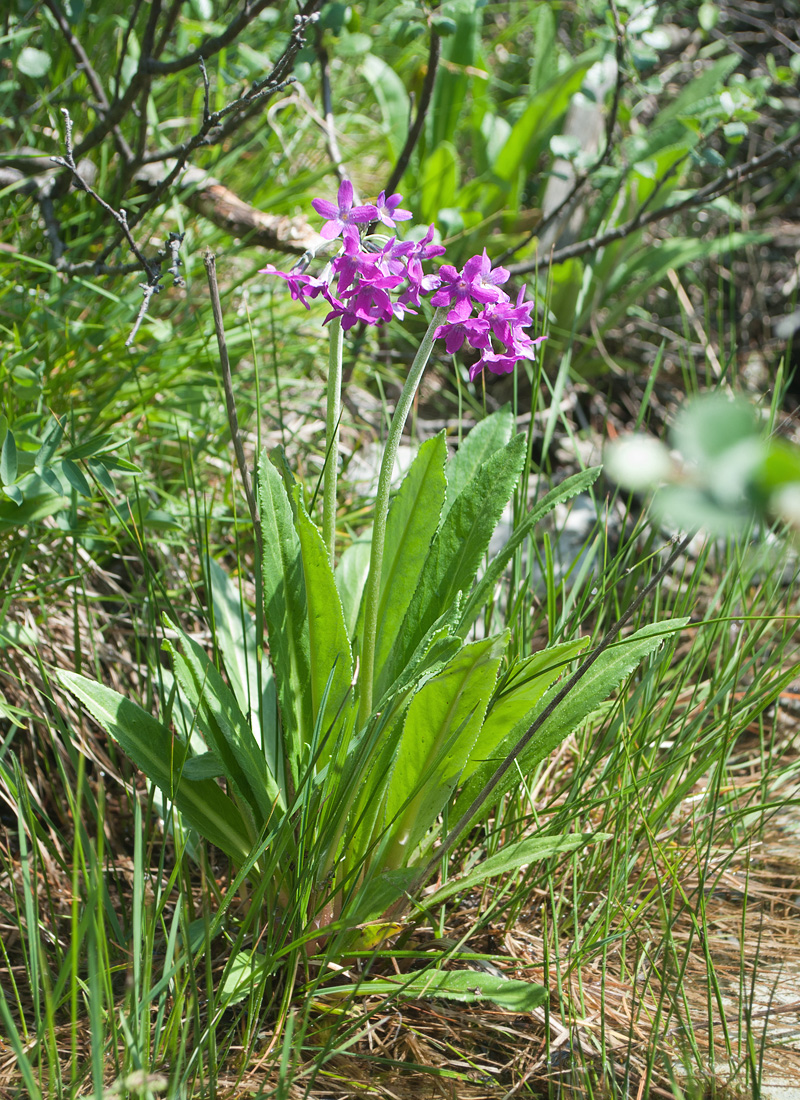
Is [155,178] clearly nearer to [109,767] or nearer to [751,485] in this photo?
[109,767]

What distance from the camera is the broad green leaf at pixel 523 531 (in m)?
1.14

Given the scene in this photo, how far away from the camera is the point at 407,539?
123 cm

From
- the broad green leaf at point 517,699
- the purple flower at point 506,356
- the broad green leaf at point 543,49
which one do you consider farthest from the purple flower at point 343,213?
the broad green leaf at point 543,49

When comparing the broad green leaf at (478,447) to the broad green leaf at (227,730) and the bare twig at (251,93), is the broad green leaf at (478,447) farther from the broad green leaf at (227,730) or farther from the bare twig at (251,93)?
the bare twig at (251,93)

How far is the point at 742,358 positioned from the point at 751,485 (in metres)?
3.10

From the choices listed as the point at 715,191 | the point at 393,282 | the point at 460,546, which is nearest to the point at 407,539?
the point at 460,546

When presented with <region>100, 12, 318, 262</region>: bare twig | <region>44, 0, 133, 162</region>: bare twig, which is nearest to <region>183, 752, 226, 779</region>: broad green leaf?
<region>100, 12, 318, 262</region>: bare twig

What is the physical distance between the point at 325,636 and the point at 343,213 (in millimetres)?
537

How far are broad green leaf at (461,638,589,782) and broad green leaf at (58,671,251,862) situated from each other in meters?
0.34

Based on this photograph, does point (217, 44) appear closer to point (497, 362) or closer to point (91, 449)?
point (91, 449)

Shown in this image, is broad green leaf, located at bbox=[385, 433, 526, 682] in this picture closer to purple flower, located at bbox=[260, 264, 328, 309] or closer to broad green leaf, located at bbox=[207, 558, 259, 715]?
broad green leaf, located at bbox=[207, 558, 259, 715]

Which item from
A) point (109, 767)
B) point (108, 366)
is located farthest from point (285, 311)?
point (109, 767)

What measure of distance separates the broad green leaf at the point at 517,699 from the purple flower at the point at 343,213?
0.59 metres

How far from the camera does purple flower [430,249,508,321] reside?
3.05ft
